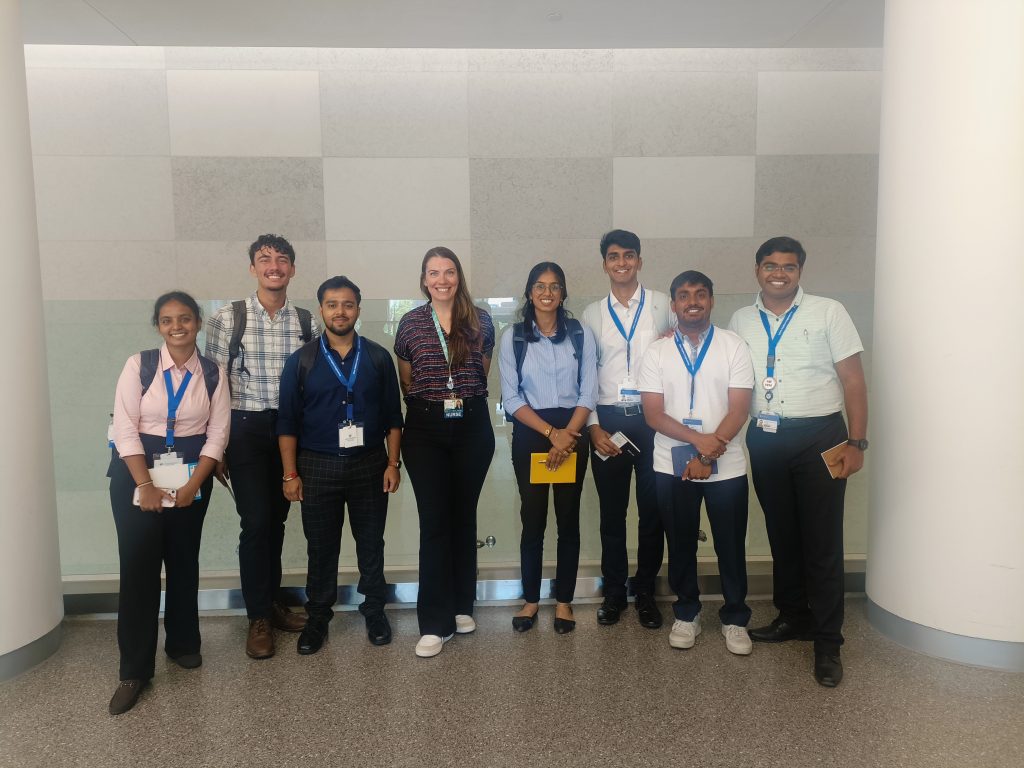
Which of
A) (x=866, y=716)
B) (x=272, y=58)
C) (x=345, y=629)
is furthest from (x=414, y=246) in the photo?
(x=866, y=716)

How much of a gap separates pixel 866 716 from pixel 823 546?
0.72m

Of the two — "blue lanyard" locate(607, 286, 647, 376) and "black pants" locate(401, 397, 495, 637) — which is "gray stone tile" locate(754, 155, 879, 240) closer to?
"blue lanyard" locate(607, 286, 647, 376)

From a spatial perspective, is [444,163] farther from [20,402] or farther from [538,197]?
[20,402]

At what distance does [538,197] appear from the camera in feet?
17.7

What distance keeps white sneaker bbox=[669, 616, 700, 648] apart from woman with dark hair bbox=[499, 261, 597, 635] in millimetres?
532

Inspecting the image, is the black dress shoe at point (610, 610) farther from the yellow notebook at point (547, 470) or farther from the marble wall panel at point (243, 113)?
the marble wall panel at point (243, 113)

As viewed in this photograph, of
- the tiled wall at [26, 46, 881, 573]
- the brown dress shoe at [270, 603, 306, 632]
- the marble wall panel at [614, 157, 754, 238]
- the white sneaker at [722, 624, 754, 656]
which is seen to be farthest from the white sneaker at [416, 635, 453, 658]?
the marble wall panel at [614, 157, 754, 238]

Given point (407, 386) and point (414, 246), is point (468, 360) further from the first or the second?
point (414, 246)

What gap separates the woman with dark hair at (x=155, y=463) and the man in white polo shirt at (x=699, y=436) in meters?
2.06

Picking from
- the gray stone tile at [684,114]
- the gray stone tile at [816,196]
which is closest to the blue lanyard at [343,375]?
the gray stone tile at [684,114]

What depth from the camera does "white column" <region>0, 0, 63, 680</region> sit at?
322 centimetres

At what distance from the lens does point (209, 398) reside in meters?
3.21

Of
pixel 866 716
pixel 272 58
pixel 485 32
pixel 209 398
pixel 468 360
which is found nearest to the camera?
pixel 866 716

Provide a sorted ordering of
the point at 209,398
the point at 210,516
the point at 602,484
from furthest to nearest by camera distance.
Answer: the point at 210,516, the point at 602,484, the point at 209,398
